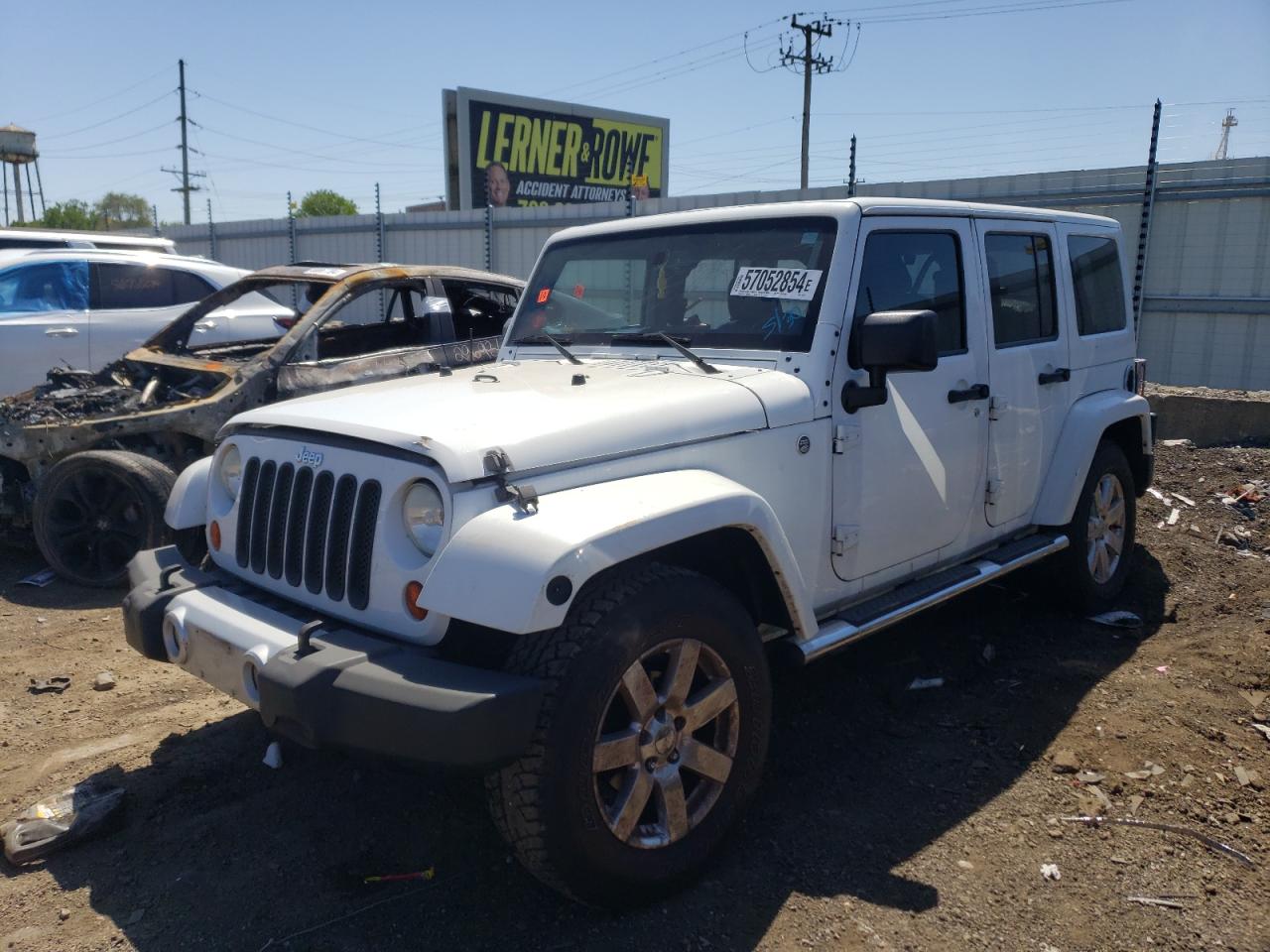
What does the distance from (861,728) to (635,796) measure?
5.10 ft

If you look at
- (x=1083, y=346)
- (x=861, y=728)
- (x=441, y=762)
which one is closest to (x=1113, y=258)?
(x=1083, y=346)

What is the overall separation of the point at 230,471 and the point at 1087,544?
4.01 metres

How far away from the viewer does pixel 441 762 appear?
234 cm

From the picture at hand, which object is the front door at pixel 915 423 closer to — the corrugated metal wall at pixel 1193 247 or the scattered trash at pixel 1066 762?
the scattered trash at pixel 1066 762

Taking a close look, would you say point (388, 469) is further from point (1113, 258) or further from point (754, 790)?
point (1113, 258)

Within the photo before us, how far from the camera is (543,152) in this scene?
2602cm

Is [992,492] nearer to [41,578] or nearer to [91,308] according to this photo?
[41,578]

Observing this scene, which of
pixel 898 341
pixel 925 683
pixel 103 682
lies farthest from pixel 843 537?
pixel 103 682

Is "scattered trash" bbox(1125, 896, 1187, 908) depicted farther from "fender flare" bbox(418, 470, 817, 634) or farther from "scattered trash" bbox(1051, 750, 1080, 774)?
"fender flare" bbox(418, 470, 817, 634)

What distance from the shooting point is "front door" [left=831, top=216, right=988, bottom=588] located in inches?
138

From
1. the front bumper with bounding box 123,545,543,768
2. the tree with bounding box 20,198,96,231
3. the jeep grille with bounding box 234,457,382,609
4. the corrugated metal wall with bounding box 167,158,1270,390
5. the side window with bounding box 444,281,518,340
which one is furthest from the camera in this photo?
the tree with bounding box 20,198,96,231

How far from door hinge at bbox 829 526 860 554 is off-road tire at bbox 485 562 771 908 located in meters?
0.74

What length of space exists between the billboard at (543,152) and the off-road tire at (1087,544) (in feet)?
61.9

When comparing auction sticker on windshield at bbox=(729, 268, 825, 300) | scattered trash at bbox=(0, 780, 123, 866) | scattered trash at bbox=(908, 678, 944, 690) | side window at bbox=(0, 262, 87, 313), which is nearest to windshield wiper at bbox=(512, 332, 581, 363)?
auction sticker on windshield at bbox=(729, 268, 825, 300)
